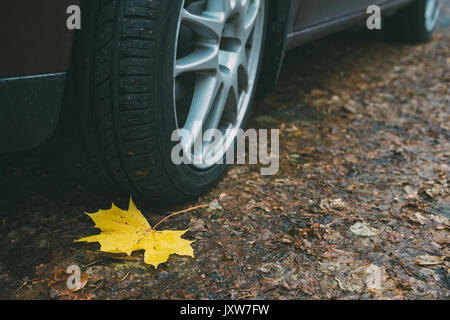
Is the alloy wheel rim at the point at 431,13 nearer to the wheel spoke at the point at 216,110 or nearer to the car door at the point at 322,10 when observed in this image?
the car door at the point at 322,10

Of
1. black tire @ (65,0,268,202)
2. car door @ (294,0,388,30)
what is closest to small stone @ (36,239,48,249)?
black tire @ (65,0,268,202)

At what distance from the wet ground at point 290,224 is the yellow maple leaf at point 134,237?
0.05 metres

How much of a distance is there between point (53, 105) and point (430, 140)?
1.87m

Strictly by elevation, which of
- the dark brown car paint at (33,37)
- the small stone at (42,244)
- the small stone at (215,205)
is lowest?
the small stone at (215,205)

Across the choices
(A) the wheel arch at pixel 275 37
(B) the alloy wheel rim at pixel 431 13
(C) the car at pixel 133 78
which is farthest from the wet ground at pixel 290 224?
(B) the alloy wheel rim at pixel 431 13

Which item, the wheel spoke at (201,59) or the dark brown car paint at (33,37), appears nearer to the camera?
the dark brown car paint at (33,37)

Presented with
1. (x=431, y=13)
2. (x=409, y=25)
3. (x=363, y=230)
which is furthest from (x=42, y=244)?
(x=431, y=13)

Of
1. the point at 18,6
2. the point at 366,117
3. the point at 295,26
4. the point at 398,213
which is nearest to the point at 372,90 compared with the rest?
the point at 366,117

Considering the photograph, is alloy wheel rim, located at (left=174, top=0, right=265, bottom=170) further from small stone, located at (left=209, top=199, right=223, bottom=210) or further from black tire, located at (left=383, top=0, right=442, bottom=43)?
black tire, located at (left=383, top=0, right=442, bottom=43)

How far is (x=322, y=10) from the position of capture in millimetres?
2117

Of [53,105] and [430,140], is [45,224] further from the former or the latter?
[430,140]

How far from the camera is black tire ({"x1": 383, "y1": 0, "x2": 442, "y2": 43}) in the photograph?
3583 mm

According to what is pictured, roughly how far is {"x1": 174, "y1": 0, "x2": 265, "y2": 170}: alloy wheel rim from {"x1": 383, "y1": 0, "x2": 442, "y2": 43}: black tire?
2303 mm

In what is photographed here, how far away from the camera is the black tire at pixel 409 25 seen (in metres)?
3.58
